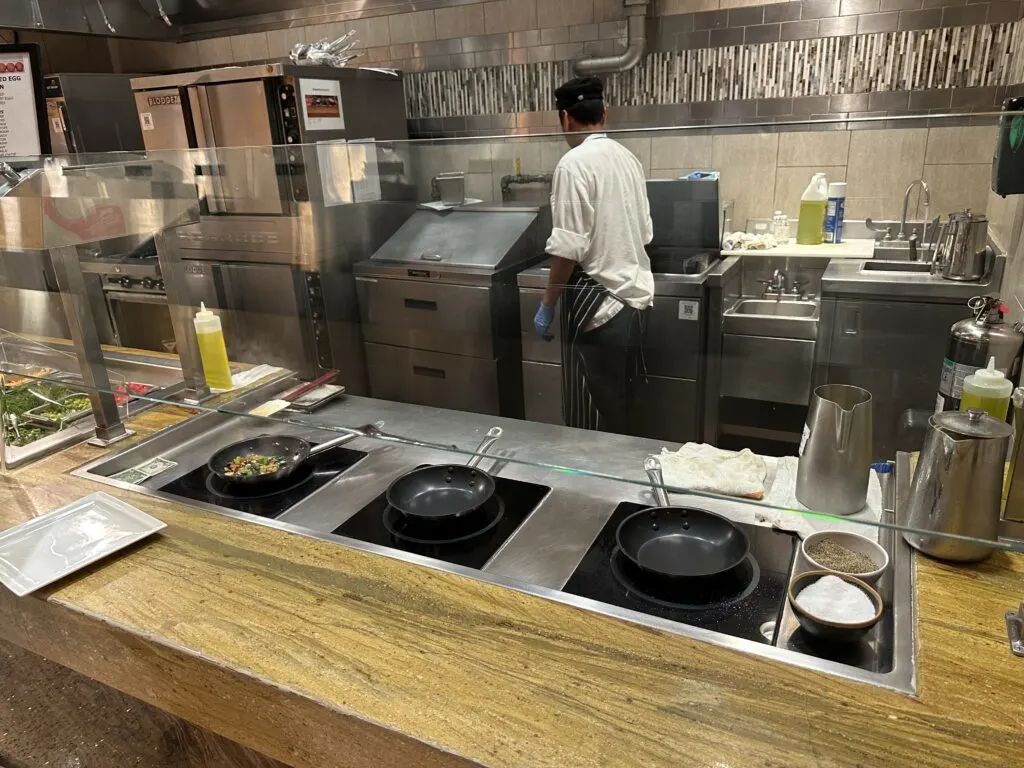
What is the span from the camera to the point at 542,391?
4.89ft

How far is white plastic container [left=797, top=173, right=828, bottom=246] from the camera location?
152cm

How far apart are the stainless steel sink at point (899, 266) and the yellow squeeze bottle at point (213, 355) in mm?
1436

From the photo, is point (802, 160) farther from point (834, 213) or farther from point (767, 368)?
point (767, 368)

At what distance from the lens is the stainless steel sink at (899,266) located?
56.0 inches

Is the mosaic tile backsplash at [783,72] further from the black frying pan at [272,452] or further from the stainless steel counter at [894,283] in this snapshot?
the black frying pan at [272,452]

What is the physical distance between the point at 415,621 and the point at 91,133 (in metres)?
4.26

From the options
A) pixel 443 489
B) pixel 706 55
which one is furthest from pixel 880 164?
pixel 706 55

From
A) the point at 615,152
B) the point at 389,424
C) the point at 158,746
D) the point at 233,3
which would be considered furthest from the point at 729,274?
the point at 233,3

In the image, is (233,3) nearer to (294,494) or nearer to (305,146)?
(305,146)

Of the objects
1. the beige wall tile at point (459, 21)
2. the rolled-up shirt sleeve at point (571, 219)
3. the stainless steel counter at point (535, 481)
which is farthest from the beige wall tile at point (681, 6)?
the stainless steel counter at point (535, 481)

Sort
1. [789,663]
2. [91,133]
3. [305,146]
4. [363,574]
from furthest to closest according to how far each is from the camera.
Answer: [91,133], [305,146], [363,574], [789,663]

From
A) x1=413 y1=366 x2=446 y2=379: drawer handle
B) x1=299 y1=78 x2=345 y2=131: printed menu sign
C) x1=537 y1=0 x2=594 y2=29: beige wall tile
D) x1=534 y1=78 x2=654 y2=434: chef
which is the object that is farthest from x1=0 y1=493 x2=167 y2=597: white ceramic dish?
x1=537 y1=0 x2=594 y2=29: beige wall tile

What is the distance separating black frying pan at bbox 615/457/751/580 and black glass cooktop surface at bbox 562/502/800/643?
24 mm

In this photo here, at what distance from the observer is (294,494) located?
1.51m
